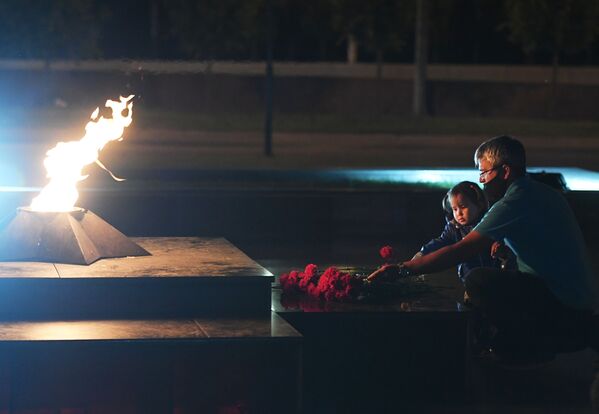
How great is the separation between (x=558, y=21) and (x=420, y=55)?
3.94 meters

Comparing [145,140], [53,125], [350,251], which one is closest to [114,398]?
[350,251]

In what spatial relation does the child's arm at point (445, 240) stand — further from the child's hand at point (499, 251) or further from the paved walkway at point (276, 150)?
the paved walkway at point (276, 150)

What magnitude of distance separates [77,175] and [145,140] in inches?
859

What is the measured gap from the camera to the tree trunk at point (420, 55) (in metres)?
42.3

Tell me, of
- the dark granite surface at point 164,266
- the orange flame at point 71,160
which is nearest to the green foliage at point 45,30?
the orange flame at point 71,160

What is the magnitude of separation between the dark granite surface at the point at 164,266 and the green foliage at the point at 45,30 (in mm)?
33129

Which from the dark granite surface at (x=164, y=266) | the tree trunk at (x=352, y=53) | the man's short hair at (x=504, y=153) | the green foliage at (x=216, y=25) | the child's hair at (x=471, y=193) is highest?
the green foliage at (x=216, y=25)

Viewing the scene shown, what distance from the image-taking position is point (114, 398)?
7.36 m

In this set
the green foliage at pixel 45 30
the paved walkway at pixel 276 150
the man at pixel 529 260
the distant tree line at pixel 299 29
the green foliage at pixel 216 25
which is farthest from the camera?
the green foliage at pixel 216 25

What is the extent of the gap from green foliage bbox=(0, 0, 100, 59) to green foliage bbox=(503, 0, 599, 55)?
11811 mm

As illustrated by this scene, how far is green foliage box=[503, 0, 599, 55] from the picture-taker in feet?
140

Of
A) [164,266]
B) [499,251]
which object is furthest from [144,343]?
[499,251]

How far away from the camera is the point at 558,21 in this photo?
42719 mm

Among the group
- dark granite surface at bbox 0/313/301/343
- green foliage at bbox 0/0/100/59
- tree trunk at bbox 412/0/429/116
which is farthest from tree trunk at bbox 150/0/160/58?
dark granite surface at bbox 0/313/301/343
